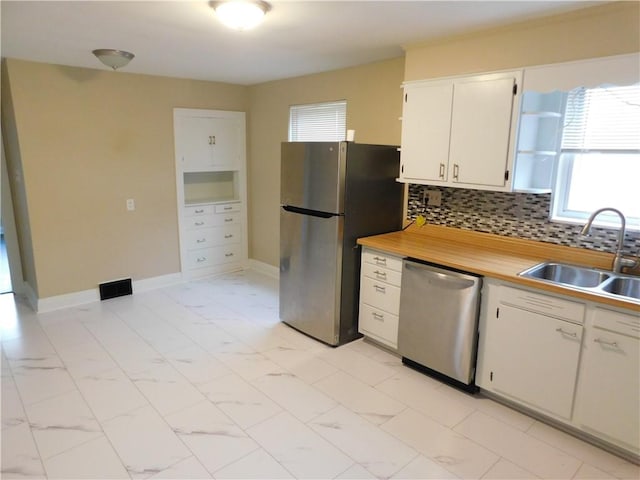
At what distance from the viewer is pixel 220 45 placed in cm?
313

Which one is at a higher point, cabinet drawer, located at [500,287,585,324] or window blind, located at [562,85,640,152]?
window blind, located at [562,85,640,152]

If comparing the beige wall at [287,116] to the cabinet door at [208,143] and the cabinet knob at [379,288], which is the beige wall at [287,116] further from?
the cabinet knob at [379,288]

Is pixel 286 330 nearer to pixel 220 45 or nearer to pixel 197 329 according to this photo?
pixel 197 329

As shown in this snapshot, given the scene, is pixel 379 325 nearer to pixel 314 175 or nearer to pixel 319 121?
pixel 314 175

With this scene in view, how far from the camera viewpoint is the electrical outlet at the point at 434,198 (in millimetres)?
3314

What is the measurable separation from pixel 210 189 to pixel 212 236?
61cm

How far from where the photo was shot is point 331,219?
3.16 m

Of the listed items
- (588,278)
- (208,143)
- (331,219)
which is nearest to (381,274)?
(331,219)

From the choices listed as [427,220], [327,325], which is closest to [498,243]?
[427,220]

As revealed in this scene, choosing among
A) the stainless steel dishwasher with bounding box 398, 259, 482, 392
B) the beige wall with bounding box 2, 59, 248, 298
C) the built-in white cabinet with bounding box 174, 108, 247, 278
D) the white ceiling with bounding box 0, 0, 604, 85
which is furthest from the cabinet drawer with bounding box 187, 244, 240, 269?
the stainless steel dishwasher with bounding box 398, 259, 482, 392

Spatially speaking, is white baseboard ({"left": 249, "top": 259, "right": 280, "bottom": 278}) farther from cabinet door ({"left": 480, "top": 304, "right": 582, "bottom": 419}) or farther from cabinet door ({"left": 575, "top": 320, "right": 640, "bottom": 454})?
cabinet door ({"left": 575, "top": 320, "right": 640, "bottom": 454})

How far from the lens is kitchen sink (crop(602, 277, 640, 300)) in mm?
2270

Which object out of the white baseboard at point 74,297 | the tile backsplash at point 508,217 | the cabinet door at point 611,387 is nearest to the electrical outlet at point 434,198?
the tile backsplash at point 508,217

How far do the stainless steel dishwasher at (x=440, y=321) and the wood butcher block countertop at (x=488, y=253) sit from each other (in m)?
0.09
